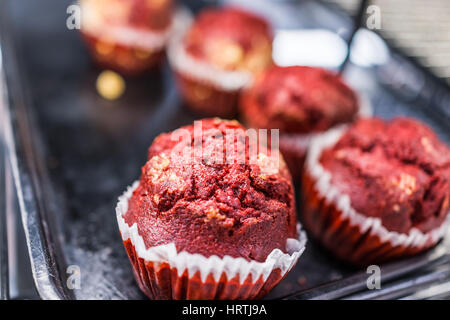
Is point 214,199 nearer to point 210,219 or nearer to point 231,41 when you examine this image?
point 210,219

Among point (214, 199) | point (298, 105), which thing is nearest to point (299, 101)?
point (298, 105)

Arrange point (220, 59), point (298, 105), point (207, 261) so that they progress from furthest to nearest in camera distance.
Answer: point (220, 59)
point (298, 105)
point (207, 261)

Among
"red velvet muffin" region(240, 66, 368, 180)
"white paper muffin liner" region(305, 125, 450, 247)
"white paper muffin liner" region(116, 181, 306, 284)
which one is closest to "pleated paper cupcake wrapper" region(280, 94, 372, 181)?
"red velvet muffin" region(240, 66, 368, 180)

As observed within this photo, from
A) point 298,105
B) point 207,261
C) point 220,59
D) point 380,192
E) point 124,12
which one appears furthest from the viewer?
point 124,12

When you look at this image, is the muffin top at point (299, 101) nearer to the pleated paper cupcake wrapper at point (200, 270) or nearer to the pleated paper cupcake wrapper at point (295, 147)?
the pleated paper cupcake wrapper at point (295, 147)

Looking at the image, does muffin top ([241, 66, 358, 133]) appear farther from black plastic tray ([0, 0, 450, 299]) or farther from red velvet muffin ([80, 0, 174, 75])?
red velvet muffin ([80, 0, 174, 75])

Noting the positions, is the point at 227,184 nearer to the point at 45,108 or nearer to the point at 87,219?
the point at 87,219
